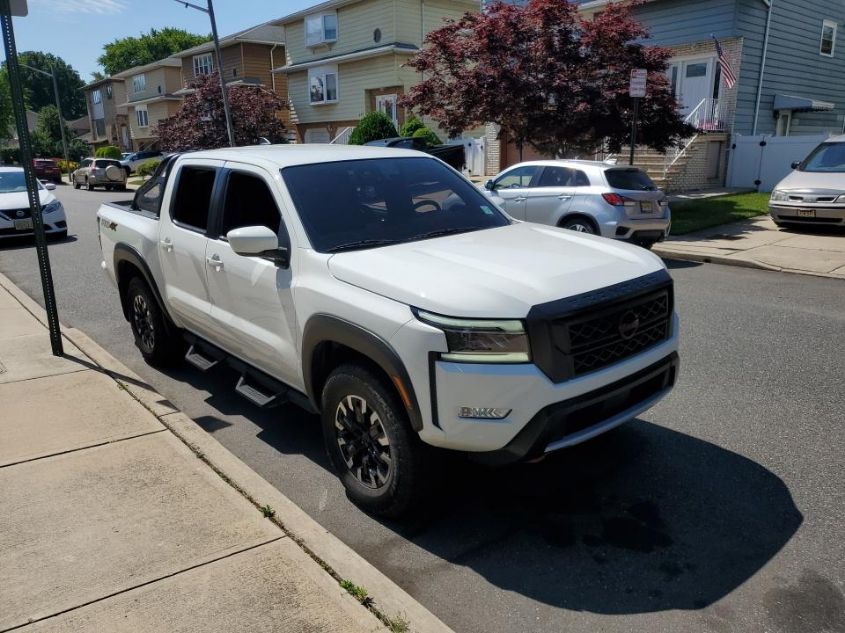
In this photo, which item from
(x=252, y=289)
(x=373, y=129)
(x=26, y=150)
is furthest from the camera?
(x=373, y=129)

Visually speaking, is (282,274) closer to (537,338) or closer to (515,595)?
(537,338)

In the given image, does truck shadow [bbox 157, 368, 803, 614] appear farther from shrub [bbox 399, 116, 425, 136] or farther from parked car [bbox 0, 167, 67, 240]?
shrub [bbox 399, 116, 425, 136]

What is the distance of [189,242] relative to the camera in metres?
4.93

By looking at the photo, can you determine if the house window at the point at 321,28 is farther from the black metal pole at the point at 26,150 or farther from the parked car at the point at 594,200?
the black metal pole at the point at 26,150

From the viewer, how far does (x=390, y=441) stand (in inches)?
131

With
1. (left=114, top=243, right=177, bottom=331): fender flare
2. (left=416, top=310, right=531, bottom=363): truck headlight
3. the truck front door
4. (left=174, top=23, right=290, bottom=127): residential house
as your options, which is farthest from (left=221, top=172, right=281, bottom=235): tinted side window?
(left=174, top=23, right=290, bottom=127): residential house

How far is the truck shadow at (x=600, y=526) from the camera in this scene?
3074 millimetres

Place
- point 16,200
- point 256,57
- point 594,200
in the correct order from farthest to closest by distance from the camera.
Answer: point 256,57
point 16,200
point 594,200

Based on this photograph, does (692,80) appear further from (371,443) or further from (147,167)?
(147,167)

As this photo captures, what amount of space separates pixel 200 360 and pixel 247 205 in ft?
4.34

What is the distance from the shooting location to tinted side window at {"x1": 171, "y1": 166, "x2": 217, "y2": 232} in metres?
4.91

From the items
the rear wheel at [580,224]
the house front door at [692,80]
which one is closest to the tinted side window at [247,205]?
the rear wheel at [580,224]

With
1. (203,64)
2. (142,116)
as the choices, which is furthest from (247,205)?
(142,116)

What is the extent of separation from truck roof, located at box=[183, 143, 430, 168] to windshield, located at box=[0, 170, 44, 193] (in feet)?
39.5
